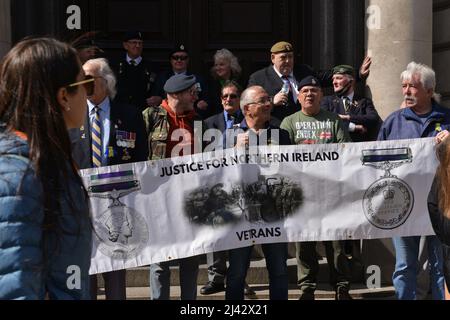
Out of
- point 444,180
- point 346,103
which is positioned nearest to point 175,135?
point 346,103

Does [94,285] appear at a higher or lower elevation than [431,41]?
lower

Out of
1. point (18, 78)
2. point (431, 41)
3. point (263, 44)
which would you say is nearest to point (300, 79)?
point (431, 41)

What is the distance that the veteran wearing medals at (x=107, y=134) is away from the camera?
304 inches

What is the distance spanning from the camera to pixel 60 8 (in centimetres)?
1129

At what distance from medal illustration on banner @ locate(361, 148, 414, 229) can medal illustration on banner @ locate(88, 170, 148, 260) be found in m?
1.89

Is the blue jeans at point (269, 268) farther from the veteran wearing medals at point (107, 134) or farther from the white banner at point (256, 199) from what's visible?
the veteran wearing medals at point (107, 134)

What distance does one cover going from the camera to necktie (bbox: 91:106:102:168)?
25.4 feet

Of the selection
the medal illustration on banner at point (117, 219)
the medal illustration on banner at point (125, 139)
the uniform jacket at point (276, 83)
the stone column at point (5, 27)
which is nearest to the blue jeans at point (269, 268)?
the medal illustration on banner at point (117, 219)

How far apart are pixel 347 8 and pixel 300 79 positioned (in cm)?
228

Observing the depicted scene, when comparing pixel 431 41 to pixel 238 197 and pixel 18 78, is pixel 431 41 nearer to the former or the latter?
pixel 238 197

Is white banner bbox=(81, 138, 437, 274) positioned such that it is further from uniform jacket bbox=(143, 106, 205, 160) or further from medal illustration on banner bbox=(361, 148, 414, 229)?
uniform jacket bbox=(143, 106, 205, 160)

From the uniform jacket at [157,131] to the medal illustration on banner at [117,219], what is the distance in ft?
1.75

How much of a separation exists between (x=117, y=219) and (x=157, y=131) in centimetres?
92

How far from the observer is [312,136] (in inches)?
335
